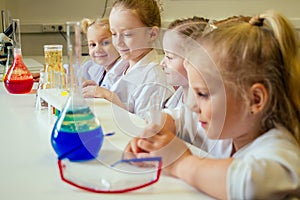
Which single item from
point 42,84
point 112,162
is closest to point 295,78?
point 112,162

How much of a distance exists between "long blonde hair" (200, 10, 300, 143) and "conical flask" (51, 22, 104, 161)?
252 millimetres

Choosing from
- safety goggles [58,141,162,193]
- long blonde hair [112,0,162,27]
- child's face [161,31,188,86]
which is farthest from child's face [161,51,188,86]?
safety goggles [58,141,162,193]

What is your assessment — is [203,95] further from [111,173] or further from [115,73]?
[115,73]

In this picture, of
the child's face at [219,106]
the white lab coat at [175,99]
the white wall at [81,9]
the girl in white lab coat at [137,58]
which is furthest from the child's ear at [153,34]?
the white wall at [81,9]

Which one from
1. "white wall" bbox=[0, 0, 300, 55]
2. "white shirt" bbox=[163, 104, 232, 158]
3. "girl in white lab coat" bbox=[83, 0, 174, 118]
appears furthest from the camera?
"white wall" bbox=[0, 0, 300, 55]

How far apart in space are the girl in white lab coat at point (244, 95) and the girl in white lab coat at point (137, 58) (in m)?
0.43

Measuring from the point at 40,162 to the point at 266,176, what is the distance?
16.0 inches

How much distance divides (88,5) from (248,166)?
282 centimetres

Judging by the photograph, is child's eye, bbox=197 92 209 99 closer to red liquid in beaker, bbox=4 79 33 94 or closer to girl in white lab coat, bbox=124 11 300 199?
girl in white lab coat, bbox=124 11 300 199

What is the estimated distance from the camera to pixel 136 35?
4.37ft

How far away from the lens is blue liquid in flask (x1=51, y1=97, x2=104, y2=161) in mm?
733

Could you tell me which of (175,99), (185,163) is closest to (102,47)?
(175,99)

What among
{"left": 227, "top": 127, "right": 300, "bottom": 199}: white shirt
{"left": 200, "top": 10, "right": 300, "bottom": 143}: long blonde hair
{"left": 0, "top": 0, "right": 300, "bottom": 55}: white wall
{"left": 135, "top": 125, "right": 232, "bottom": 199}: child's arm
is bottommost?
{"left": 0, "top": 0, "right": 300, "bottom": 55}: white wall

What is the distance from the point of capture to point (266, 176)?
57 centimetres
